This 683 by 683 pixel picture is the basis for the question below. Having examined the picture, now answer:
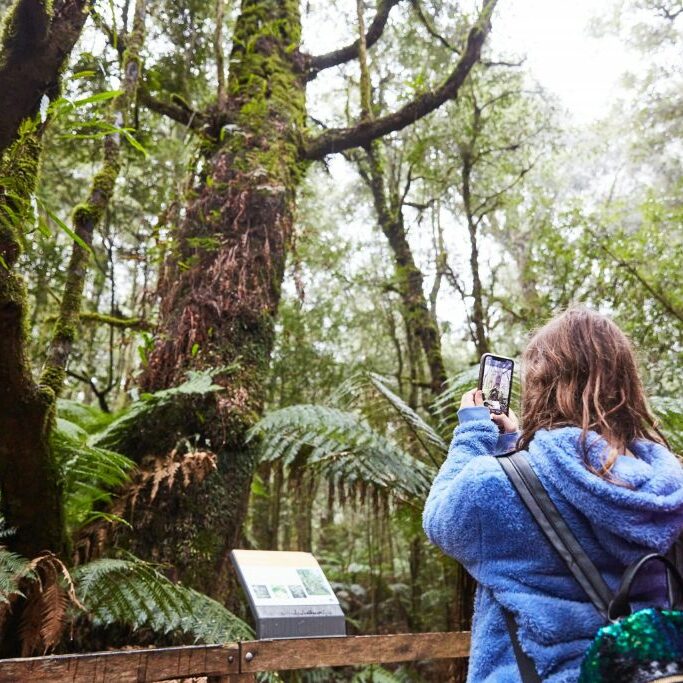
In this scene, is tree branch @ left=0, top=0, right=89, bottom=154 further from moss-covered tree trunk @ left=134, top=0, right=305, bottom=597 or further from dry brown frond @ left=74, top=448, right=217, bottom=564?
moss-covered tree trunk @ left=134, top=0, right=305, bottom=597

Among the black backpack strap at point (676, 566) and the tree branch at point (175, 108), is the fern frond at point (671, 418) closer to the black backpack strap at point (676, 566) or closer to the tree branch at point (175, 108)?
the black backpack strap at point (676, 566)

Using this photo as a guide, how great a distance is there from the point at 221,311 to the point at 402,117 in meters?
2.86

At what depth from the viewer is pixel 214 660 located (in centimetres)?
182

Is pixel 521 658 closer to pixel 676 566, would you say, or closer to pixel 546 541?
pixel 546 541

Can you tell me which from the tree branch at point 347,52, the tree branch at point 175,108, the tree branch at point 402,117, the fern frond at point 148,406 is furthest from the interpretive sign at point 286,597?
the tree branch at point 347,52

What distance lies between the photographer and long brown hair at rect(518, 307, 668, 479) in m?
1.41

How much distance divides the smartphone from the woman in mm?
214

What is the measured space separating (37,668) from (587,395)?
1.52 meters

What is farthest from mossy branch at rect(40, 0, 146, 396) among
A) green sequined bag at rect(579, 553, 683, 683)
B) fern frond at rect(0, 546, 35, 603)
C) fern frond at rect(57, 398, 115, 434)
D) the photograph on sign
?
green sequined bag at rect(579, 553, 683, 683)

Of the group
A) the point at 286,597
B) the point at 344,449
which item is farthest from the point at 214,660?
the point at 344,449

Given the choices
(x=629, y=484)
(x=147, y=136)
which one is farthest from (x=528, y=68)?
(x=629, y=484)

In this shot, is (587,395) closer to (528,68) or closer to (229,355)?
(229,355)

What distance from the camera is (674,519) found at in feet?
3.98

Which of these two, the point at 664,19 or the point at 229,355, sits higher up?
the point at 664,19
